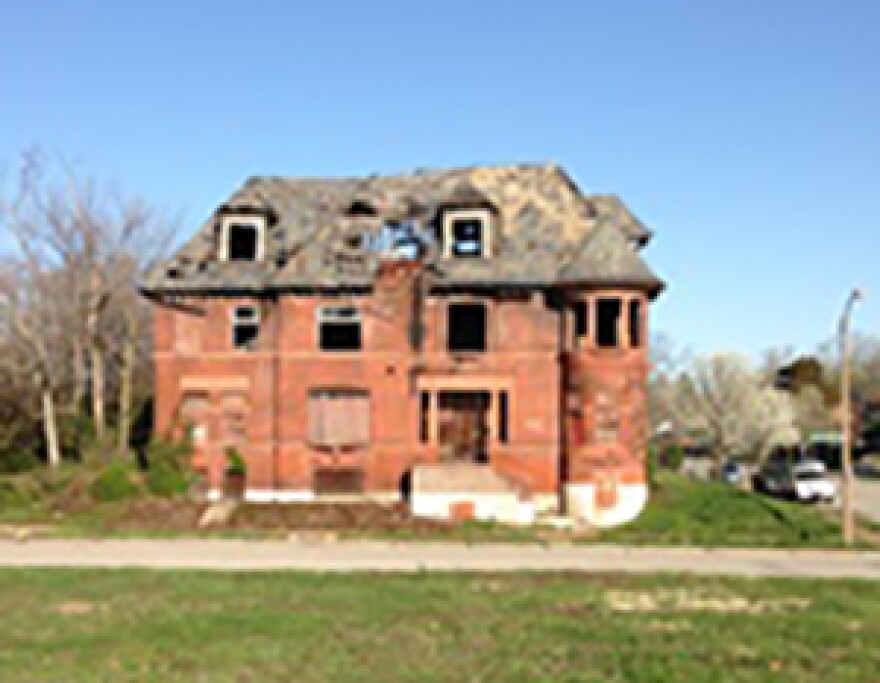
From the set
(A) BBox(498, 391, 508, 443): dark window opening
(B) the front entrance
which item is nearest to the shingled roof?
(A) BBox(498, 391, 508, 443): dark window opening

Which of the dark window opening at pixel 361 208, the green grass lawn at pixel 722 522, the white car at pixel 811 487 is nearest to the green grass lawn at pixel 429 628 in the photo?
the green grass lawn at pixel 722 522

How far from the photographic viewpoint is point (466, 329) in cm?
3266

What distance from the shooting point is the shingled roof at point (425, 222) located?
30781 mm

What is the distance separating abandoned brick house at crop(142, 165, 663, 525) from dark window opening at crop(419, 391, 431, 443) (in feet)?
0.20

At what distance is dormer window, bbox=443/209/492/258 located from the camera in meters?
31.6

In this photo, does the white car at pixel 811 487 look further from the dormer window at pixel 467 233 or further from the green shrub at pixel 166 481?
the green shrub at pixel 166 481

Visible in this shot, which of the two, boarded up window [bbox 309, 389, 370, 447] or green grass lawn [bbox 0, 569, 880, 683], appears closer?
green grass lawn [bbox 0, 569, 880, 683]

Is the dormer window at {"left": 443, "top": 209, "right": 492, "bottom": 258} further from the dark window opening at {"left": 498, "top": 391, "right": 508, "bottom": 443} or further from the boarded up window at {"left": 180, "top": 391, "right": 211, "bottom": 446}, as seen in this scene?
the boarded up window at {"left": 180, "top": 391, "right": 211, "bottom": 446}

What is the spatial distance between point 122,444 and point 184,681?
90.5ft

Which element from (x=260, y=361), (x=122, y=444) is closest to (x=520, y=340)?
(x=260, y=361)

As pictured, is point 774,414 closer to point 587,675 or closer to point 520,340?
point 520,340

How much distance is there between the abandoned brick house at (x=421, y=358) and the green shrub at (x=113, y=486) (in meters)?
2.21

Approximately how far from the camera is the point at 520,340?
30.8 metres

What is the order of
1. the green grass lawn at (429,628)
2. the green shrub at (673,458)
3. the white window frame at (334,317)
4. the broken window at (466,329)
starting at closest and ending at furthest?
the green grass lawn at (429,628), the white window frame at (334,317), the broken window at (466,329), the green shrub at (673,458)
